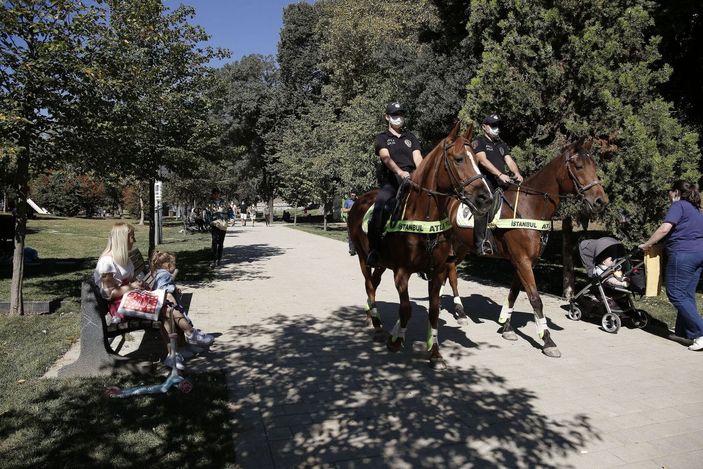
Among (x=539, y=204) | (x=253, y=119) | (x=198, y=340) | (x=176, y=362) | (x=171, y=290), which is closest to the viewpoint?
(x=176, y=362)

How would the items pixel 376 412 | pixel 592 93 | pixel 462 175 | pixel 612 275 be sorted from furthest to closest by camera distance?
pixel 592 93 < pixel 612 275 < pixel 462 175 < pixel 376 412

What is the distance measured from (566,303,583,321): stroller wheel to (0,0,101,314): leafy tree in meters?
8.99

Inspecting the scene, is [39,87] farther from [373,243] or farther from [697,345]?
[697,345]

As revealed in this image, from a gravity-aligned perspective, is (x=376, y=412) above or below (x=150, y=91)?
below

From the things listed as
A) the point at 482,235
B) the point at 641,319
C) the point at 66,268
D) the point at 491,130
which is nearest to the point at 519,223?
the point at 482,235

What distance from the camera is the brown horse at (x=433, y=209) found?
17.5 feet

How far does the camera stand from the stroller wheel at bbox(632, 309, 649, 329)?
7.86 metres

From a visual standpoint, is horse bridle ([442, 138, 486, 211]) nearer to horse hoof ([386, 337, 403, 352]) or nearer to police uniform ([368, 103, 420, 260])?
police uniform ([368, 103, 420, 260])

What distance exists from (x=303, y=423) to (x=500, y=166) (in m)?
5.25

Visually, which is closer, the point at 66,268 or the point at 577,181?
the point at 577,181

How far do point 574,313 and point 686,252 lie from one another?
7.39 feet

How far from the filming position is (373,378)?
567cm

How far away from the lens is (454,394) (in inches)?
207

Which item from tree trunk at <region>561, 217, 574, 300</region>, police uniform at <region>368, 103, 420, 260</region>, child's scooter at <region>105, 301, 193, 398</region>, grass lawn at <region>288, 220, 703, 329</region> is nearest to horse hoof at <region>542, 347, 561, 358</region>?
police uniform at <region>368, 103, 420, 260</region>
